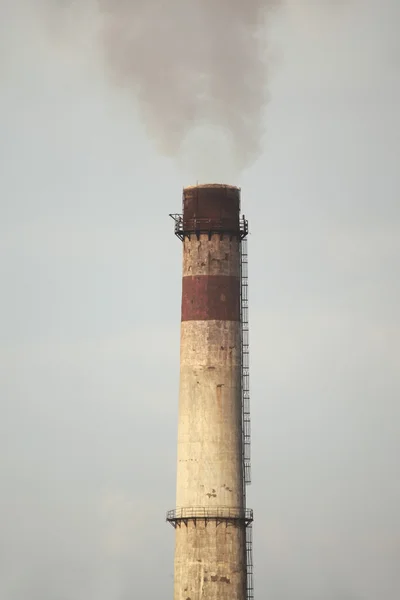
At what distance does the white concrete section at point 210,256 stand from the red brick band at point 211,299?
0.31 m

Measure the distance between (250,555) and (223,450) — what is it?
14.5 ft

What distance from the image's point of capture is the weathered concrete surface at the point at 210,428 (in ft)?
206

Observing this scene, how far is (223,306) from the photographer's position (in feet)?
212

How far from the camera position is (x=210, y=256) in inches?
2564

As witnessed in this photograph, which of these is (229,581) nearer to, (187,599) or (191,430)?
(187,599)

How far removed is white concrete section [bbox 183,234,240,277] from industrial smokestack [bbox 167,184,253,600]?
1.6 inches

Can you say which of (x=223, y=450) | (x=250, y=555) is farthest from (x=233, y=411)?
(x=250, y=555)

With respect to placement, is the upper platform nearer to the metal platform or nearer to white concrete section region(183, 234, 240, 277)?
white concrete section region(183, 234, 240, 277)

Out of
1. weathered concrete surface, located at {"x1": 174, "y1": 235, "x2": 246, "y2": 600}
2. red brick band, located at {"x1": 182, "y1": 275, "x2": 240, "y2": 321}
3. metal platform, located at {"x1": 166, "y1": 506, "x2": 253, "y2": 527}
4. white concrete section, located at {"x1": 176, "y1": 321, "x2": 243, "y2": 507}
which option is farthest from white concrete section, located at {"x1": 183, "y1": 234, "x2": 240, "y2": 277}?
metal platform, located at {"x1": 166, "y1": 506, "x2": 253, "y2": 527}

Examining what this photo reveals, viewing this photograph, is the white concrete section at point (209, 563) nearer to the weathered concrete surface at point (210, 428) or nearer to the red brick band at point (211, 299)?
the weathered concrete surface at point (210, 428)

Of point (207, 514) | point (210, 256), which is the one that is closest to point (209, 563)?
point (207, 514)

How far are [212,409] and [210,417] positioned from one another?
1.09ft

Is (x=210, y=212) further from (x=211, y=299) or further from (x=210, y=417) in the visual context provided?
(x=210, y=417)

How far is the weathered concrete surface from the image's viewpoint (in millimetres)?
62938
